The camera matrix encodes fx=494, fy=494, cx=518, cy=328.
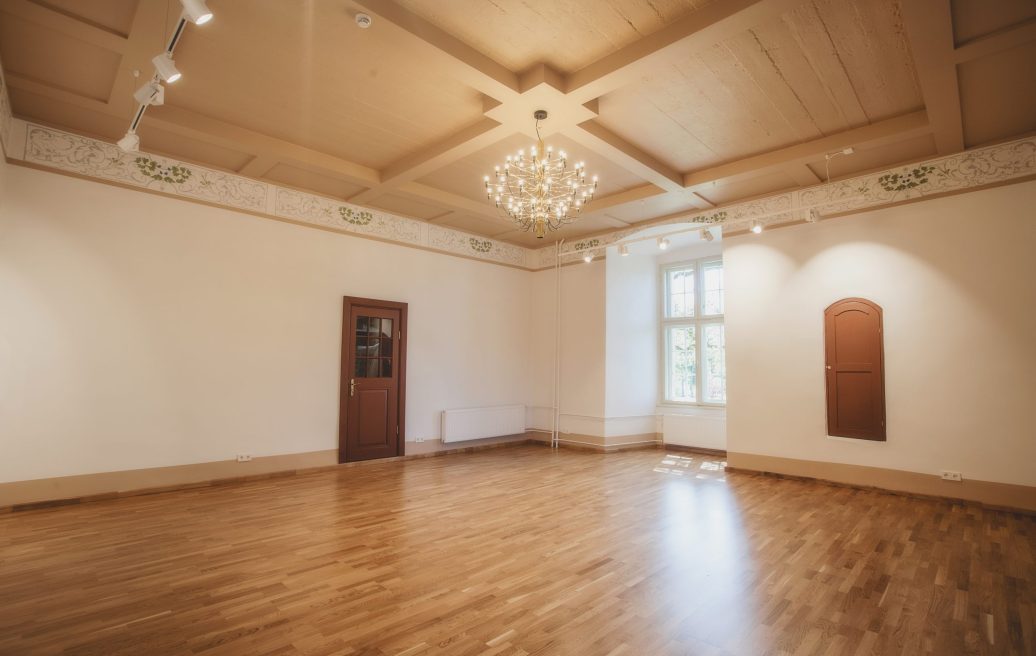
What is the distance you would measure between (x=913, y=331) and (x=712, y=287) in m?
3.24

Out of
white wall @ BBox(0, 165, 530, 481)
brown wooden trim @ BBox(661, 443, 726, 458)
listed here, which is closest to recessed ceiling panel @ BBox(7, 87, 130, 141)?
white wall @ BBox(0, 165, 530, 481)

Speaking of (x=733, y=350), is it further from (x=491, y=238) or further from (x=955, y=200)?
(x=491, y=238)

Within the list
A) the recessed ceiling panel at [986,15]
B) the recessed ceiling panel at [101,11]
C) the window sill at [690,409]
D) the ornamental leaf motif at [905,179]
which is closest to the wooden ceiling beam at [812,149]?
the ornamental leaf motif at [905,179]

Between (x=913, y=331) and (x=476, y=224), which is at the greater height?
(x=476, y=224)

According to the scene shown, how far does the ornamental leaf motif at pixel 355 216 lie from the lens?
6.88m

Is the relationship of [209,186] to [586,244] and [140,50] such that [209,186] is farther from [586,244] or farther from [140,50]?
[586,244]

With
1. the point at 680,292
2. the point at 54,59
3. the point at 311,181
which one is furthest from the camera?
the point at 680,292

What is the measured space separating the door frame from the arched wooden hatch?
18.4 ft

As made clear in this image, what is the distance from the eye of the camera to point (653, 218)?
768 centimetres

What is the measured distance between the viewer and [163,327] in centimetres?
535

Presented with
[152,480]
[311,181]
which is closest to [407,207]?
[311,181]

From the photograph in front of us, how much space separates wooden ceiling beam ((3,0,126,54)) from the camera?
330cm

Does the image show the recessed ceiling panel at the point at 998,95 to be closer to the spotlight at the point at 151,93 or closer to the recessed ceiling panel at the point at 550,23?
the recessed ceiling panel at the point at 550,23

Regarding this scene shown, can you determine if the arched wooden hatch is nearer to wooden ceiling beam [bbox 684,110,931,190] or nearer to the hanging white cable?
wooden ceiling beam [bbox 684,110,931,190]
